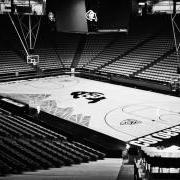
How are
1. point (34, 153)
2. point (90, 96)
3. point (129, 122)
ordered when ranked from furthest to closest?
point (90, 96), point (129, 122), point (34, 153)

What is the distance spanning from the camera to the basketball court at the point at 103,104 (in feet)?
52.8

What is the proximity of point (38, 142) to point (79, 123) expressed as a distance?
542 centimetres

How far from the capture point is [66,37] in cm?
3619

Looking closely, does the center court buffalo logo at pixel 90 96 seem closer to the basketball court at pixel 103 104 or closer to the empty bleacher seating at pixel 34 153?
the basketball court at pixel 103 104

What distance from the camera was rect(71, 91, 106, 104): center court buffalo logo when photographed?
21703 millimetres

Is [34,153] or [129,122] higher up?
[34,153]

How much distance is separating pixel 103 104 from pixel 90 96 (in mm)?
2354

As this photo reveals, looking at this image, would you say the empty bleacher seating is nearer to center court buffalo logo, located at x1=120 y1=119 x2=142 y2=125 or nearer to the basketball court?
the basketball court

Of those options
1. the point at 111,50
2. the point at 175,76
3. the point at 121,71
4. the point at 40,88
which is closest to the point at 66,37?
the point at 111,50

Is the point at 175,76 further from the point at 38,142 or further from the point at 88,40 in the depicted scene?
the point at 38,142

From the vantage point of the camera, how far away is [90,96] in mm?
22609

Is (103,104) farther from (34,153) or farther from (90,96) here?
(34,153)

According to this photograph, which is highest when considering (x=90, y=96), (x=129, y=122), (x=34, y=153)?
(x=34, y=153)

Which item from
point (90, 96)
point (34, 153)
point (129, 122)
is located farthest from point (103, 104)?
point (34, 153)
